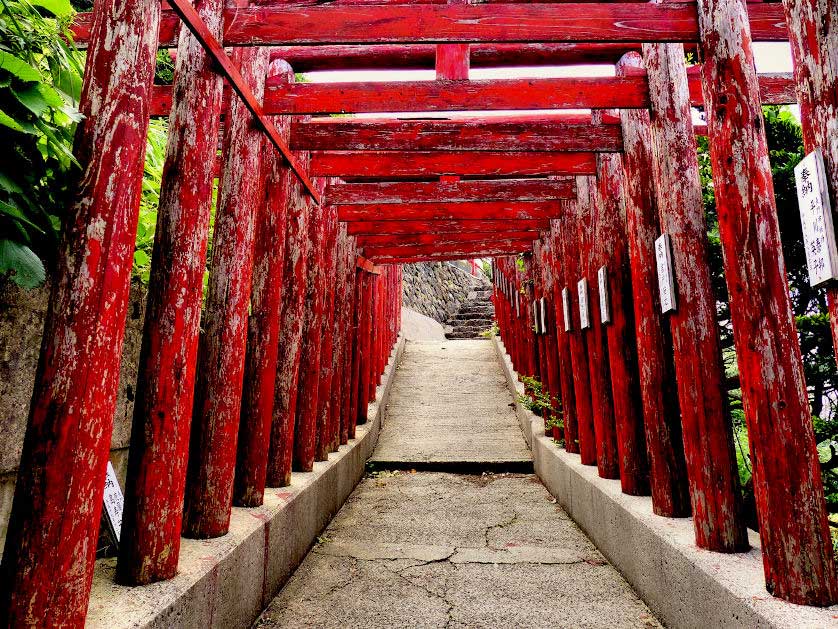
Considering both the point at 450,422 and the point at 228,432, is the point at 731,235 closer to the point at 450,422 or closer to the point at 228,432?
the point at 228,432

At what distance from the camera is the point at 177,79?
2.30m

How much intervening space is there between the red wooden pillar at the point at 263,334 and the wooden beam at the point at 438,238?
3471 millimetres

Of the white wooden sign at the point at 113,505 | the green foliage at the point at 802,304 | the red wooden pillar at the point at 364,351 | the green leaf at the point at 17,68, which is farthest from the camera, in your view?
the red wooden pillar at the point at 364,351

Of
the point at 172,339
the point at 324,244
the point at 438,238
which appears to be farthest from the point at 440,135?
the point at 438,238

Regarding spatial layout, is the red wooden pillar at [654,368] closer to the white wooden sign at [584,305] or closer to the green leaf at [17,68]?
the white wooden sign at [584,305]

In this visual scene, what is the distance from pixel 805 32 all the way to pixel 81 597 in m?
2.70

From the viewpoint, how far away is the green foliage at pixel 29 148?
1438 millimetres

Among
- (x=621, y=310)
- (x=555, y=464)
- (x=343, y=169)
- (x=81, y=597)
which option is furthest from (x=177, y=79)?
(x=555, y=464)

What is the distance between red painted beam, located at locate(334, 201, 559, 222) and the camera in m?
5.78

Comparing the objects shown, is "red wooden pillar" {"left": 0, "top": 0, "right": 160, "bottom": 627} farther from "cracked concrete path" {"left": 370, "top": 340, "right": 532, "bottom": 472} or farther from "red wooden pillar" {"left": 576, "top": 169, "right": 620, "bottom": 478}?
"cracked concrete path" {"left": 370, "top": 340, "right": 532, "bottom": 472}

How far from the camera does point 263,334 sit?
3.38m

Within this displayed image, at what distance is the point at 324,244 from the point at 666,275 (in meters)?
3.17

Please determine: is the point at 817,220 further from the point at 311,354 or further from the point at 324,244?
the point at 324,244

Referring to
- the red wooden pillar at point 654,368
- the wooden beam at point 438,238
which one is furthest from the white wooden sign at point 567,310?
the wooden beam at point 438,238
